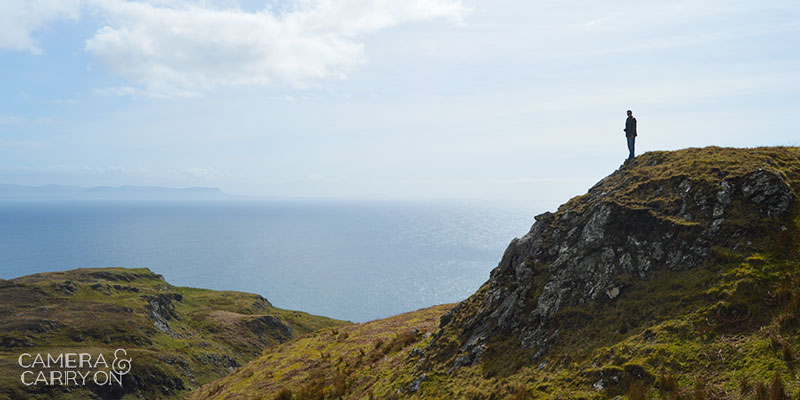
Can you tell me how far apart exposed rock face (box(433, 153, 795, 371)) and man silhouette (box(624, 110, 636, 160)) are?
14.0ft

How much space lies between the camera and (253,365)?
134 feet

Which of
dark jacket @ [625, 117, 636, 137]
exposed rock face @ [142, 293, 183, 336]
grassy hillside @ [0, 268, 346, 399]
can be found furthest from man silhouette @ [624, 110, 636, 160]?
exposed rock face @ [142, 293, 183, 336]

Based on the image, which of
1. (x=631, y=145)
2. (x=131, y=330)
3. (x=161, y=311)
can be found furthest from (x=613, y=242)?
(x=161, y=311)

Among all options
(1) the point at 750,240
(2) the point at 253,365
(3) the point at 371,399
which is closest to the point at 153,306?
(2) the point at 253,365

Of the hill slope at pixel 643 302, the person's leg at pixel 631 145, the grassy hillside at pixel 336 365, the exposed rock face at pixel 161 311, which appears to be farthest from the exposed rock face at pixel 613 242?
the exposed rock face at pixel 161 311

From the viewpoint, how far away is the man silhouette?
29.1 meters

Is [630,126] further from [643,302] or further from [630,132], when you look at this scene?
[643,302]

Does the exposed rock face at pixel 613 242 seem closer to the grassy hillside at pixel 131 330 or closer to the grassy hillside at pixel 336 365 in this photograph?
the grassy hillside at pixel 336 365

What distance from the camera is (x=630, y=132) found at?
2931 centimetres

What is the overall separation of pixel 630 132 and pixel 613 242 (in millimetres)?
13192

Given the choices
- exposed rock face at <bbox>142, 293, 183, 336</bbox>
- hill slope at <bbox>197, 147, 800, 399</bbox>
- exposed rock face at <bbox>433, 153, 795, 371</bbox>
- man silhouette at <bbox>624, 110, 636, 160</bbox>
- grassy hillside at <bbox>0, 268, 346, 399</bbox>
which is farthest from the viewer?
exposed rock face at <bbox>142, 293, 183, 336</bbox>

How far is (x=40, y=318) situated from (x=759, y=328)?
320 ft

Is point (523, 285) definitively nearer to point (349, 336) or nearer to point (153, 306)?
point (349, 336)

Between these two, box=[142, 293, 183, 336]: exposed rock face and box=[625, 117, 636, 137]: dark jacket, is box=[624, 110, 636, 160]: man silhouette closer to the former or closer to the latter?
box=[625, 117, 636, 137]: dark jacket
